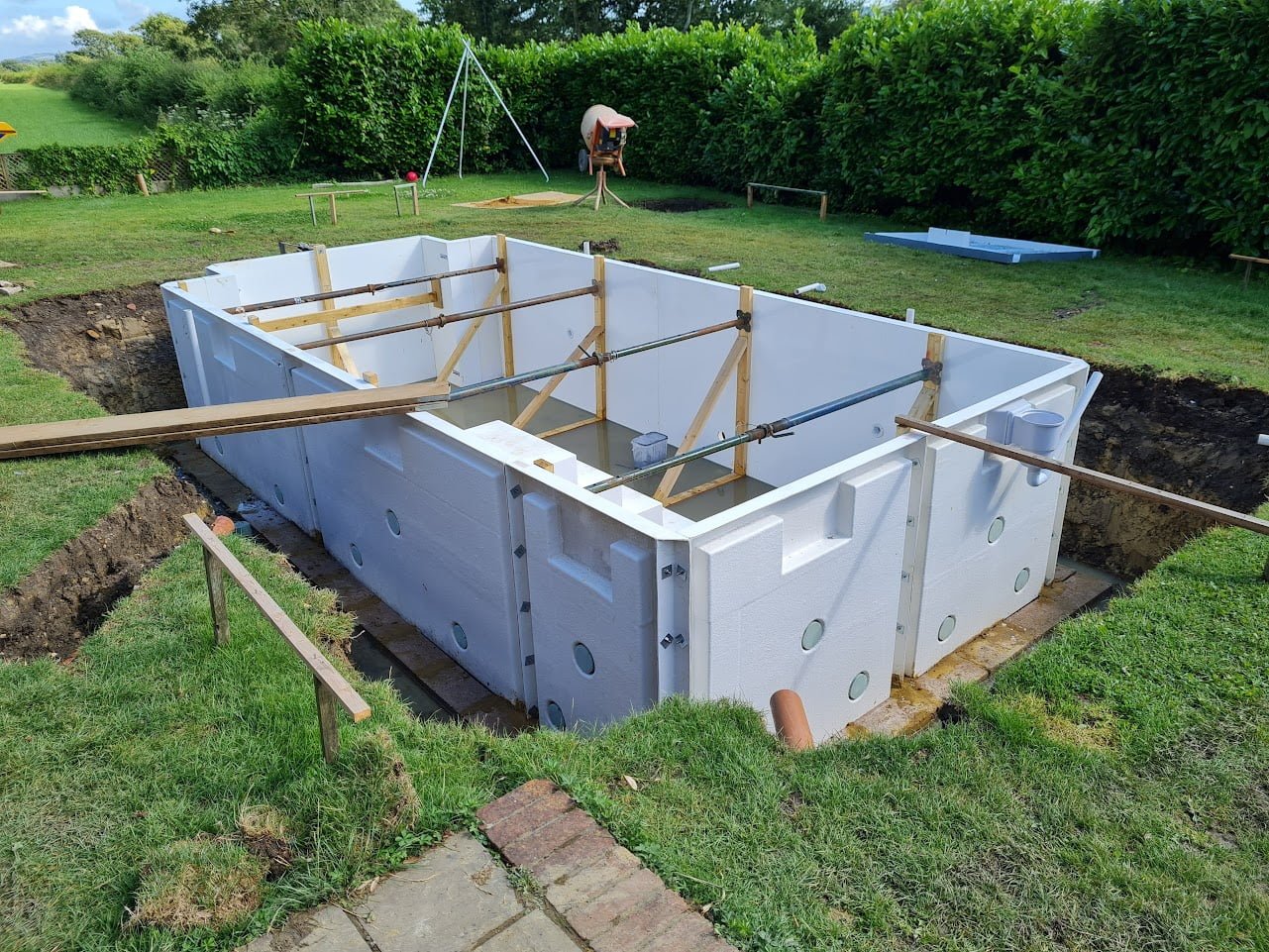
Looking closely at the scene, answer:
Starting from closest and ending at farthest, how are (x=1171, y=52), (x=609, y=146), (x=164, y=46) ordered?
(x=1171, y=52)
(x=609, y=146)
(x=164, y=46)

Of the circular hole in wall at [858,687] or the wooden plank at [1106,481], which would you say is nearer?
the wooden plank at [1106,481]

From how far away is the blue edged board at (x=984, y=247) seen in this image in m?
11.9

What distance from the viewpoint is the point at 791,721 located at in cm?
407

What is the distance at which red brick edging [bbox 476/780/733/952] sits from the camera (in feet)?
8.57

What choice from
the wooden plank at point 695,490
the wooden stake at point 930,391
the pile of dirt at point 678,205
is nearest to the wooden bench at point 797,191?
the pile of dirt at point 678,205

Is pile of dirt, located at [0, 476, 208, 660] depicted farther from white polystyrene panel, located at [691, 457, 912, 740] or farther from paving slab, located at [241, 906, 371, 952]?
white polystyrene panel, located at [691, 457, 912, 740]

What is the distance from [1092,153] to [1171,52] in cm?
146

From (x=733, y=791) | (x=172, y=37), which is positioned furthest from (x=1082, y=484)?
(x=172, y=37)

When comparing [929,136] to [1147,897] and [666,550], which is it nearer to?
[666,550]

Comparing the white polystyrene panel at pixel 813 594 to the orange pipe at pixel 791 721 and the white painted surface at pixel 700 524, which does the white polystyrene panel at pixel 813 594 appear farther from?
the orange pipe at pixel 791 721

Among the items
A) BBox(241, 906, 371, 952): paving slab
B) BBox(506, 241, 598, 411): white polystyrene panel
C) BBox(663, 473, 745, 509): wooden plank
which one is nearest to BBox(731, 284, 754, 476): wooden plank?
BBox(663, 473, 745, 509): wooden plank

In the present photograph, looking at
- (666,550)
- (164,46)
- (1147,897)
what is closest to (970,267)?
(666,550)

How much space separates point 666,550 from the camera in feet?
13.1

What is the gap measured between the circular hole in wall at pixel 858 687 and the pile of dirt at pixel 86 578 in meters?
4.08
